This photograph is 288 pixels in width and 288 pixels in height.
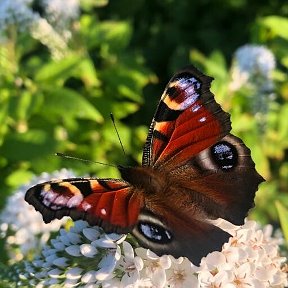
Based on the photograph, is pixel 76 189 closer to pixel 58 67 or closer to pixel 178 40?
pixel 58 67

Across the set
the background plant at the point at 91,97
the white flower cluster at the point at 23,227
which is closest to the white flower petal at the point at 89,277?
the white flower cluster at the point at 23,227

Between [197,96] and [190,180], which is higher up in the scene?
[197,96]

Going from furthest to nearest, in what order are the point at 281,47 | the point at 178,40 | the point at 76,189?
1. the point at 178,40
2. the point at 281,47
3. the point at 76,189

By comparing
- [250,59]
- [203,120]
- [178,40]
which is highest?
[178,40]

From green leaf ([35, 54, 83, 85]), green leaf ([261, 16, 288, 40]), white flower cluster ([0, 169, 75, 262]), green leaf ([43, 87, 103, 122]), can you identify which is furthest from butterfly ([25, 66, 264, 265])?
green leaf ([261, 16, 288, 40])

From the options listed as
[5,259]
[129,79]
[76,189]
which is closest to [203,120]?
[76,189]

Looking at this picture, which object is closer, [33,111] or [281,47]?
[33,111]
